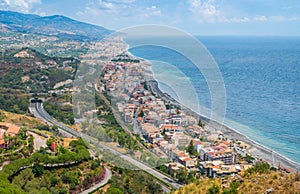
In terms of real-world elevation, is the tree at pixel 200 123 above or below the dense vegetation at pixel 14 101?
above

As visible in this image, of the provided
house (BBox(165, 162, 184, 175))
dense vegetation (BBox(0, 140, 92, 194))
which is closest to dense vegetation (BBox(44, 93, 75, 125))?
dense vegetation (BBox(0, 140, 92, 194))

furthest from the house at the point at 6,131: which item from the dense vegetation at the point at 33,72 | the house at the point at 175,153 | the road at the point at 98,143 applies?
the dense vegetation at the point at 33,72

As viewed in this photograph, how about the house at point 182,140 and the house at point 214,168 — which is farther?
the house at point 214,168

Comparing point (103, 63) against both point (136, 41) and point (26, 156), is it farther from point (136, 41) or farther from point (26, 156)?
point (26, 156)

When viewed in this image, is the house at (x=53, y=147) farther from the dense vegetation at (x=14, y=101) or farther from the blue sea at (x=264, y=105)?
→ the dense vegetation at (x=14, y=101)

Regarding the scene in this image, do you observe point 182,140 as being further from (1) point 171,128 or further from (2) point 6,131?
(2) point 6,131

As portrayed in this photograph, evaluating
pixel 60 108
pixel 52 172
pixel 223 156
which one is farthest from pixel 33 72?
pixel 223 156

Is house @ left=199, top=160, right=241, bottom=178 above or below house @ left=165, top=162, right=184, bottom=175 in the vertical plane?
below

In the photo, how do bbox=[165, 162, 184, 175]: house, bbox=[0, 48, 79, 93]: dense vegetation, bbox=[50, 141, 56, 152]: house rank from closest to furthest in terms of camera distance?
1. bbox=[165, 162, 184, 175]: house
2. bbox=[50, 141, 56, 152]: house
3. bbox=[0, 48, 79, 93]: dense vegetation

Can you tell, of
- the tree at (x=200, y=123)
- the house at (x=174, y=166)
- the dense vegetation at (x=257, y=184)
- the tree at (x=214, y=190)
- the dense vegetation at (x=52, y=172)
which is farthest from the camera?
the dense vegetation at (x=52, y=172)

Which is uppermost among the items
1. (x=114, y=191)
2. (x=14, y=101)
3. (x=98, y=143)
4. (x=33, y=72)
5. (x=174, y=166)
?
(x=98, y=143)

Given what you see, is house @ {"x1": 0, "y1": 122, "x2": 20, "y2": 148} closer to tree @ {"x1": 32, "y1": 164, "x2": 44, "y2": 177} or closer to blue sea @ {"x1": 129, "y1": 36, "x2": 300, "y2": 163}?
tree @ {"x1": 32, "y1": 164, "x2": 44, "y2": 177}

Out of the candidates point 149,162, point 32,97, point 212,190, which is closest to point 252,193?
point 212,190
